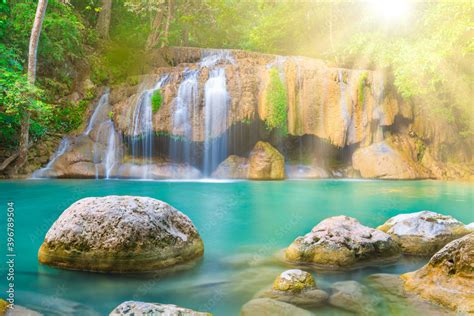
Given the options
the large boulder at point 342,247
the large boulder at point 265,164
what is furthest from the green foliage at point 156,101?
the large boulder at point 342,247

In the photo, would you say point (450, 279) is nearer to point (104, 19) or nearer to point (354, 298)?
point (354, 298)

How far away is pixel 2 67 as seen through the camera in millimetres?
12992

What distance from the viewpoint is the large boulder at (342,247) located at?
5047 mm

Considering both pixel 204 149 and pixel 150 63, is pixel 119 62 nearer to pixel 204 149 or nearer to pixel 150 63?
pixel 150 63

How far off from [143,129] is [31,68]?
4767mm

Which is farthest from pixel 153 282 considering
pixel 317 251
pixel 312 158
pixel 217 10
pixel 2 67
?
pixel 217 10

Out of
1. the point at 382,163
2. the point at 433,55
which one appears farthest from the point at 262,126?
the point at 433,55

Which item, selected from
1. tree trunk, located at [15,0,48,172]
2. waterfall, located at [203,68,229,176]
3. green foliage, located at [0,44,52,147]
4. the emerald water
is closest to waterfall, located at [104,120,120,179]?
the emerald water

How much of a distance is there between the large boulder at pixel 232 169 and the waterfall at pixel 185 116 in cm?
143

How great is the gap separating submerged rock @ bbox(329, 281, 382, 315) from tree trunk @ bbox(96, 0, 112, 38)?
21.8 meters

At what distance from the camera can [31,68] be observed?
540 inches

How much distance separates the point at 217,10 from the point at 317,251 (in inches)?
853

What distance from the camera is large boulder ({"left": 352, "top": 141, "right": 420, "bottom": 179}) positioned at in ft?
56.8

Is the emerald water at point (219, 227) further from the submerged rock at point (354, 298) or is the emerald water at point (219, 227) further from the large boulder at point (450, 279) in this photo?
the large boulder at point (450, 279)
